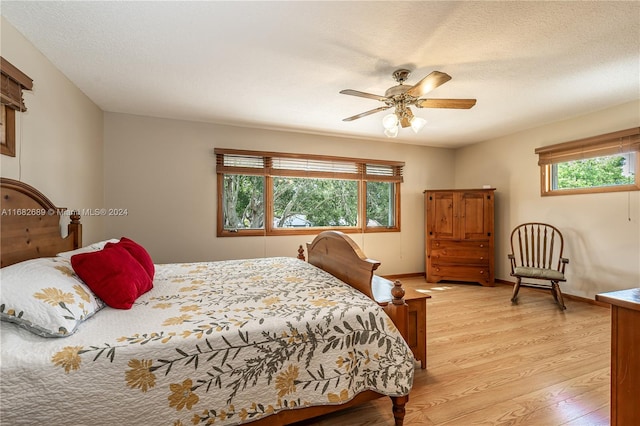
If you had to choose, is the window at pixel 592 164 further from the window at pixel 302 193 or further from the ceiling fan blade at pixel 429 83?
the ceiling fan blade at pixel 429 83

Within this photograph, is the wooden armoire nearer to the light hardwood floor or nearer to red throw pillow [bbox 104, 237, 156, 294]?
the light hardwood floor

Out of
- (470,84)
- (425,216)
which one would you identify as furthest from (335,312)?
(425,216)

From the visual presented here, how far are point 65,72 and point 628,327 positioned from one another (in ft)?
13.6

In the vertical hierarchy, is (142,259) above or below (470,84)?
below

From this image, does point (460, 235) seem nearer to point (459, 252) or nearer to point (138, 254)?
point (459, 252)

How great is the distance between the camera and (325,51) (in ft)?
7.02

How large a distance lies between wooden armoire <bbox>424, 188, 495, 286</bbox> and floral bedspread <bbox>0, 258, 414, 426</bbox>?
3414mm

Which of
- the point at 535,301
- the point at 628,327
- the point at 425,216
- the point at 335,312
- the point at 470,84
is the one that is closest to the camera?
the point at 628,327

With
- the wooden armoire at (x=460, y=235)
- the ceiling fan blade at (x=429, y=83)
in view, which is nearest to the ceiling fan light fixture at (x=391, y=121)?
the ceiling fan blade at (x=429, y=83)

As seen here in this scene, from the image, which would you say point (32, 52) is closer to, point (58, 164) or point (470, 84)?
point (58, 164)

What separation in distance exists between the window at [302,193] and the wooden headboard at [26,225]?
1.87 m

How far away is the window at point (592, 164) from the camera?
321 centimetres

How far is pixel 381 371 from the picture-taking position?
→ 1.46 m

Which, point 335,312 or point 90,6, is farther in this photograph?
point 90,6
